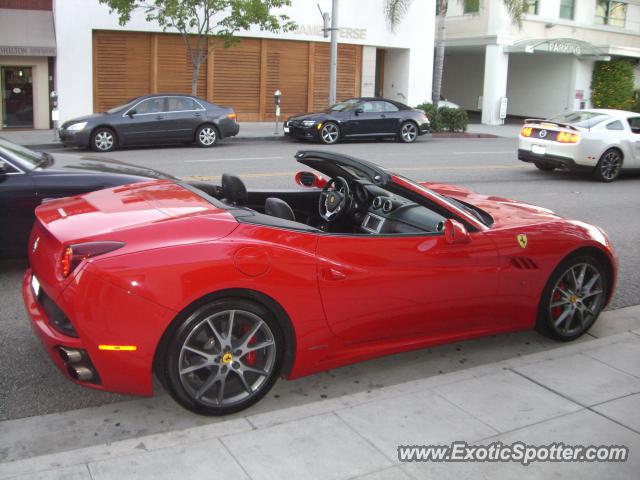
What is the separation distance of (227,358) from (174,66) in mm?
22634

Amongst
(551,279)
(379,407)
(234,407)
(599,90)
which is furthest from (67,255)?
(599,90)

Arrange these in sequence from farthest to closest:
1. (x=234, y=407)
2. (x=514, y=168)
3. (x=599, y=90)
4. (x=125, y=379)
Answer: (x=599, y=90) → (x=514, y=168) → (x=234, y=407) → (x=125, y=379)

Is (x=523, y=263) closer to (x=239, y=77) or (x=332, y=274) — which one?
(x=332, y=274)

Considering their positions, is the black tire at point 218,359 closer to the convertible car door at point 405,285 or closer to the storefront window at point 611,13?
the convertible car door at point 405,285

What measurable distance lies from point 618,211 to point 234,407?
926 cm

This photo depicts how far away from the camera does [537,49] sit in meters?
31.6

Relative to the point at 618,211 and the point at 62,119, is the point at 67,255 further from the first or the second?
the point at 62,119

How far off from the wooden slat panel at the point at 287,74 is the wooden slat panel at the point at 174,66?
2.74 m

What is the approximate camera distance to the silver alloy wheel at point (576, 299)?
5410 millimetres

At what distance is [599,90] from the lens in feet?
114

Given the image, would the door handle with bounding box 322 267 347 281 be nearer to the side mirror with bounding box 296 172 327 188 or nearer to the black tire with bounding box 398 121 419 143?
the side mirror with bounding box 296 172 327 188

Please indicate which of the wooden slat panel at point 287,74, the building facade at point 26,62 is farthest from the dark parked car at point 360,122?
the building facade at point 26,62

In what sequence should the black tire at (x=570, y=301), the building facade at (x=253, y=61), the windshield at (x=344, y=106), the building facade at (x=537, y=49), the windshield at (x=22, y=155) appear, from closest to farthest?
the black tire at (x=570, y=301)
the windshield at (x=22, y=155)
the windshield at (x=344, y=106)
the building facade at (x=253, y=61)
the building facade at (x=537, y=49)

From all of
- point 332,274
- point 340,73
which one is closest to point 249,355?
point 332,274
